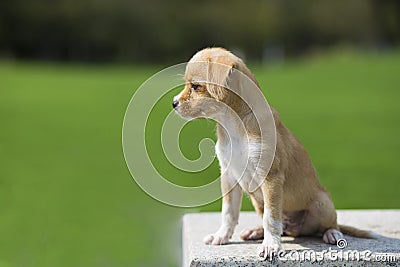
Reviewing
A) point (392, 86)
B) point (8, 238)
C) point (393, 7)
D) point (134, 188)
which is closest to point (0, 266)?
point (8, 238)

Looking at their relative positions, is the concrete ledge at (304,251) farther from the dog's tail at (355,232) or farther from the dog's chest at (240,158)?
the dog's chest at (240,158)

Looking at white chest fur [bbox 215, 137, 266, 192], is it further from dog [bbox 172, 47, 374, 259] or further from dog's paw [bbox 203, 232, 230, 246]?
dog's paw [bbox 203, 232, 230, 246]

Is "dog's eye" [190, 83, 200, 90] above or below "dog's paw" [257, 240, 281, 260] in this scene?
above

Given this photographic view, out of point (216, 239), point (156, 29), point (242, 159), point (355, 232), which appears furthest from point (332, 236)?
point (156, 29)

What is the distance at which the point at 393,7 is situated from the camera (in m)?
43.5

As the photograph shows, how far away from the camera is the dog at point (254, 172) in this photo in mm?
3549

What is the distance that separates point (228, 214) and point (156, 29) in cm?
4815

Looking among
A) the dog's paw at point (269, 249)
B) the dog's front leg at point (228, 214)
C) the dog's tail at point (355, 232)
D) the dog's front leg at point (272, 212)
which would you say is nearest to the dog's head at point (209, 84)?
the dog's front leg at point (272, 212)

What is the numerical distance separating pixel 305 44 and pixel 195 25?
781 cm

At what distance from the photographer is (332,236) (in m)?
3.95

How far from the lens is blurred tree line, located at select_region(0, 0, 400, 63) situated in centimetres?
4950

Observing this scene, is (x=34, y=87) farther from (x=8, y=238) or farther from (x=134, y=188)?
(x=8, y=238)

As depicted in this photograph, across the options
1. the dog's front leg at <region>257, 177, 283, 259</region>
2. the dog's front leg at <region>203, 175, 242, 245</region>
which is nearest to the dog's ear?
the dog's front leg at <region>257, 177, 283, 259</region>

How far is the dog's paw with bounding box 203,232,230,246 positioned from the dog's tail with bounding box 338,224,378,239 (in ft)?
2.34
